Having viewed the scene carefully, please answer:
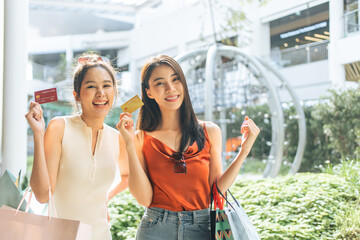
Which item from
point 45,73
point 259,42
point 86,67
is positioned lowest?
point 86,67

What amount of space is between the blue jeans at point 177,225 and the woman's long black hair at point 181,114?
0.26 m

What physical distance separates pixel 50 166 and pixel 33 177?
0.29 feet

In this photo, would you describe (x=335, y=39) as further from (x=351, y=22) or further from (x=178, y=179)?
(x=178, y=179)

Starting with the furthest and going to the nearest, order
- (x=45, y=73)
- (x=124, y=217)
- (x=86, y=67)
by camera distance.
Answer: (x=45, y=73), (x=124, y=217), (x=86, y=67)

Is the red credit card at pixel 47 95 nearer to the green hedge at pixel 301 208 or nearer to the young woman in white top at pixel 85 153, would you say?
the young woman in white top at pixel 85 153

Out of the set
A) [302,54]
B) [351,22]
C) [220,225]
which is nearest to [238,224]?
[220,225]

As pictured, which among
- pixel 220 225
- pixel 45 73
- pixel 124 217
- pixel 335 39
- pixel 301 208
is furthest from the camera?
pixel 45 73

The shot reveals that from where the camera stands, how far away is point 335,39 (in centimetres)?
320

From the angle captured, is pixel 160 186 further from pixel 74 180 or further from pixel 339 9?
pixel 339 9

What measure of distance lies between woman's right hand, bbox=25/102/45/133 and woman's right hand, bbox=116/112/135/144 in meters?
0.28

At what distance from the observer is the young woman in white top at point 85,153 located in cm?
151

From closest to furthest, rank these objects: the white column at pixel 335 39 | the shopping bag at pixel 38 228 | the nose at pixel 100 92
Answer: the shopping bag at pixel 38 228, the nose at pixel 100 92, the white column at pixel 335 39

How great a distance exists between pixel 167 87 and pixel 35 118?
522 mm

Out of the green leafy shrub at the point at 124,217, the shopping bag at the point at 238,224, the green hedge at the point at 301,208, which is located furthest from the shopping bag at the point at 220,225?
the green leafy shrub at the point at 124,217
